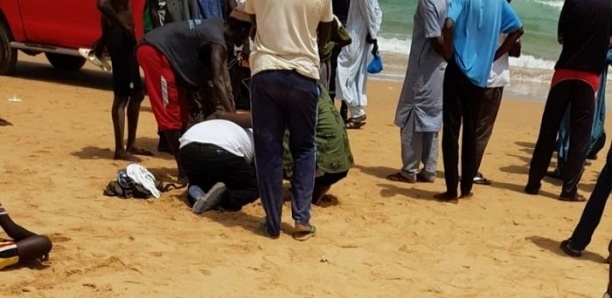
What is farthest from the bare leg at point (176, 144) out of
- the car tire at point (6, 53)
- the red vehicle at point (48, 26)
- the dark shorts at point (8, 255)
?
the car tire at point (6, 53)

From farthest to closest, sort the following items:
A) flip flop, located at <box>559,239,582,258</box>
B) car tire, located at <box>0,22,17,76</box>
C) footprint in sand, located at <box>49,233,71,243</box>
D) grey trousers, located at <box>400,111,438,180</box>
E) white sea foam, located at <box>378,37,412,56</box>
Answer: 1. white sea foam, located at <box>378,37,412,56</box>
2. car tire, located at <box>0,22,17,76</box>
3. grey trousers, located at <box>400,111,438,180</box>
4. flip flop, located at <box>559,239,582,258</box>
5. footprint in sand, located at <box>49,233,71,243</box>

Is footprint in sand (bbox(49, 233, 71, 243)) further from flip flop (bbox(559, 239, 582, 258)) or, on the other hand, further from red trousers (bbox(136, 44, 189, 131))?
flip flop (bbox(559, 239, 582, 258))

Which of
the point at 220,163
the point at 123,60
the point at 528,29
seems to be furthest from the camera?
the point at 528,29

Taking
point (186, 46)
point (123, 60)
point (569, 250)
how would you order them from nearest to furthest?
point (569, 250) → point (186, 46) → point (123, 60)

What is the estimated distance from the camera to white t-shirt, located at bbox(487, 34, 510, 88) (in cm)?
715

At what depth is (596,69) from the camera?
6867 mm

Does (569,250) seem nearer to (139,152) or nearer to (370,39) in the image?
(139,152)

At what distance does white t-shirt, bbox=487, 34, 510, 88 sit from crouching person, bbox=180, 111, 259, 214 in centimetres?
219

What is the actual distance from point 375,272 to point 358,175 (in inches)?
100

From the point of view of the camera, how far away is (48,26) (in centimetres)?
1128

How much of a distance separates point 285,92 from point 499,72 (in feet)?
8.57

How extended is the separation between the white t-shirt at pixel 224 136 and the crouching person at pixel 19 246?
1.55 metres

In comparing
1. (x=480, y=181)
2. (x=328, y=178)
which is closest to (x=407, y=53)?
(x=480, y=181)

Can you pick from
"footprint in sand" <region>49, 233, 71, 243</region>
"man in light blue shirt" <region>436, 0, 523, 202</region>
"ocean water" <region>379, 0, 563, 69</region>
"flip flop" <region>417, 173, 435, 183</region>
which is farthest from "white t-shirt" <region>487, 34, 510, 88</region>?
"ocean water" <region>379, 0, 563, 69</region>
